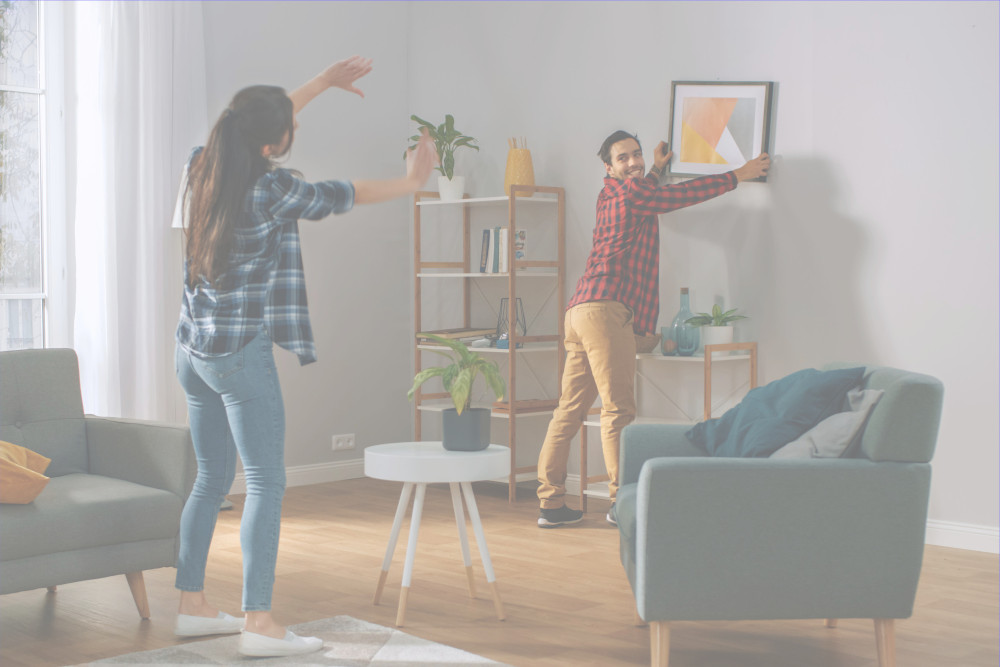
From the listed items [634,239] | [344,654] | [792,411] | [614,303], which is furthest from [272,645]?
[634,239]

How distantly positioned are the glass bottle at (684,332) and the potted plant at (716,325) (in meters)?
0.07

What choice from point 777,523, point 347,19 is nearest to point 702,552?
point 777,523

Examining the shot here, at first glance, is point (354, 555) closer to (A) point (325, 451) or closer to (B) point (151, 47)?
(A) point (325, 451)

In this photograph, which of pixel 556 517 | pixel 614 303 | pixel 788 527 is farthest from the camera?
pixel 556 517

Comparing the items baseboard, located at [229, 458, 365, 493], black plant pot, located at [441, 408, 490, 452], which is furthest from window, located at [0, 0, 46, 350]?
black plant pot, located at [441, 408, 490, 452]

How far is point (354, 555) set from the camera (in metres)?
4.06

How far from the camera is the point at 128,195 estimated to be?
195 inches

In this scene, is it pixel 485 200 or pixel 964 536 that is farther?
pixel 485 200

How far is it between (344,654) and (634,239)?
91.3 inches

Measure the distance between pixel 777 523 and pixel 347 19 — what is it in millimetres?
4289

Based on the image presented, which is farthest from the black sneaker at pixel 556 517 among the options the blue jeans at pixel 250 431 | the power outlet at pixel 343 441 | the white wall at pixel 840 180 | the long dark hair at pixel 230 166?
the long dark hair at pixel 230 166

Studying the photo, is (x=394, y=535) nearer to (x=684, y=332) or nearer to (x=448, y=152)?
(x=684, y=332)

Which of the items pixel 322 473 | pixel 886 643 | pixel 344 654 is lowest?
pixel 322 473

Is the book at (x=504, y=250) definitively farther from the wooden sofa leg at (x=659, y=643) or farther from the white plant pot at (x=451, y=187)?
the wooden sofa leg at (x=659, y=643)
